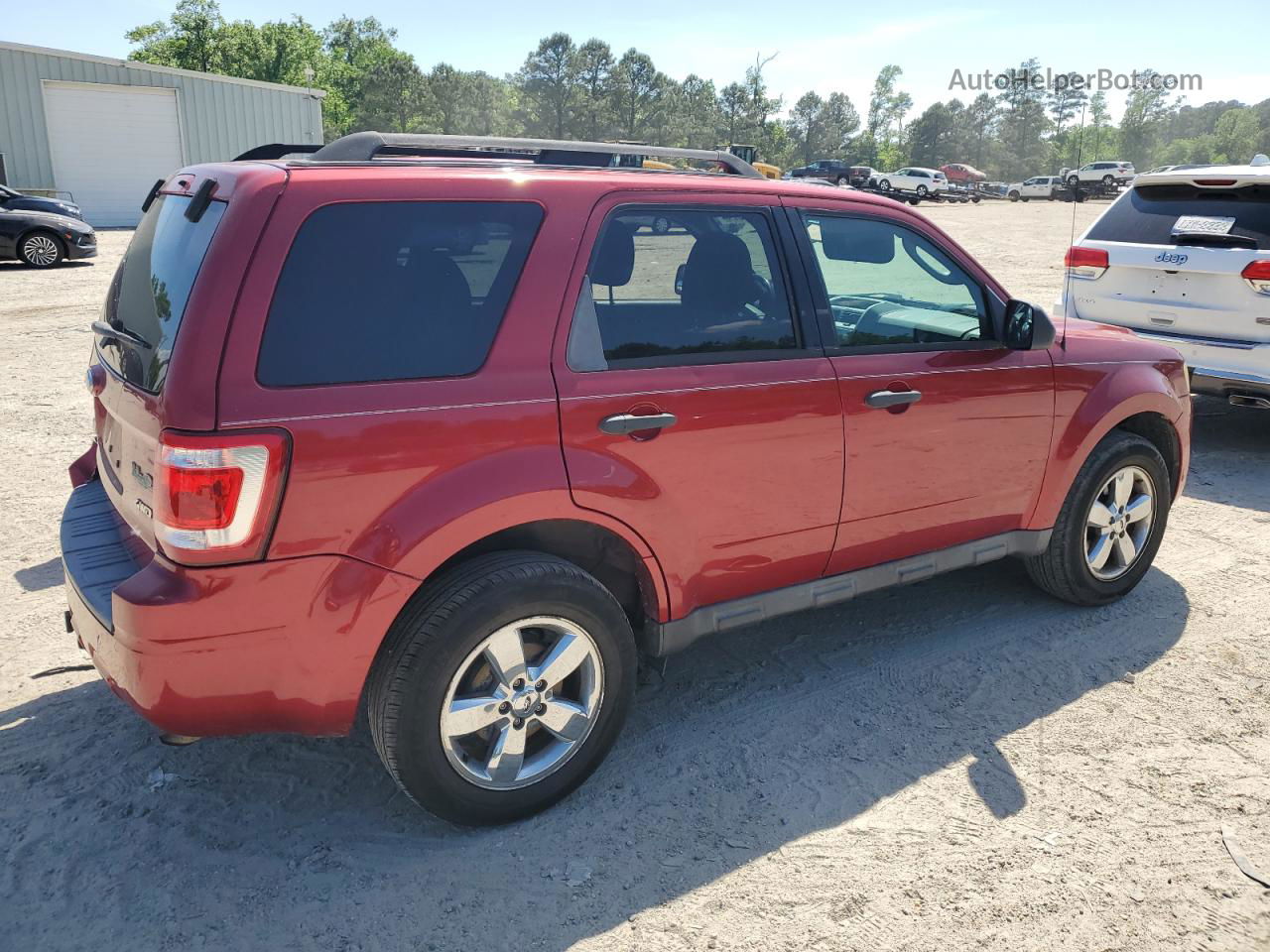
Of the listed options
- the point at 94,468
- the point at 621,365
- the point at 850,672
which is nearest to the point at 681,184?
the point at 621,365

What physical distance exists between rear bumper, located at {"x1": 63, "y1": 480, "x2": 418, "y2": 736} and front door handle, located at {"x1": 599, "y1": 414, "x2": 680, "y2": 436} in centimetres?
71

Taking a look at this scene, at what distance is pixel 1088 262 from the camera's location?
7.21 m

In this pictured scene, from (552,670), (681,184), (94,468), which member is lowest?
(552,670)

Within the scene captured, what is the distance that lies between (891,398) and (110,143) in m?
32.6

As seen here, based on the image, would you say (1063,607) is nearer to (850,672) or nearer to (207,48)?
(850,672)

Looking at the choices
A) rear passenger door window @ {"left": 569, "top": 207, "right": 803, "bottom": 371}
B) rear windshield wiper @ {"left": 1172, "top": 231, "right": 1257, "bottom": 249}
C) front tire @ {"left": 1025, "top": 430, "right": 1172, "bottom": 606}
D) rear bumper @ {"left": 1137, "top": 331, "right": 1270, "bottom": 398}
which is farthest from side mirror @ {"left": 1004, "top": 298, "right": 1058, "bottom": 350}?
rear windshield wiper @ {"left": 1172, "top": 231, "right": 1257, "bottom": 249}

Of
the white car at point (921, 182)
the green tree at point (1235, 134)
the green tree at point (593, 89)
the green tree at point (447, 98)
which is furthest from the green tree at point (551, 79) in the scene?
the green tree at point (1235, 134)

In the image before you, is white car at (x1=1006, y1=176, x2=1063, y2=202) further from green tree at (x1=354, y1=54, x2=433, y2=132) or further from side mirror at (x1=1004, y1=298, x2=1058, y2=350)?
side mirror at (x1=1004, y1=298, x2=1058, y2=350)

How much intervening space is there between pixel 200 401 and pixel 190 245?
52 cm

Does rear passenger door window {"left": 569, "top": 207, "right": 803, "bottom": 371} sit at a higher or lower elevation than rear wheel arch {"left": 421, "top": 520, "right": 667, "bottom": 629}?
higher

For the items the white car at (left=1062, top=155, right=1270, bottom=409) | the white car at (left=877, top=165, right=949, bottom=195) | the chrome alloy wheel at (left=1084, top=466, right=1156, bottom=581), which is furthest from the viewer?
the white car at (left=877, top=165, right=949, bottom=195)

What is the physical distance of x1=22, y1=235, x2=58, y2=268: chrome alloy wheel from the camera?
1689cm

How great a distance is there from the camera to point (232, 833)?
9.53 ft

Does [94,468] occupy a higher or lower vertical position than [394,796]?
higher
